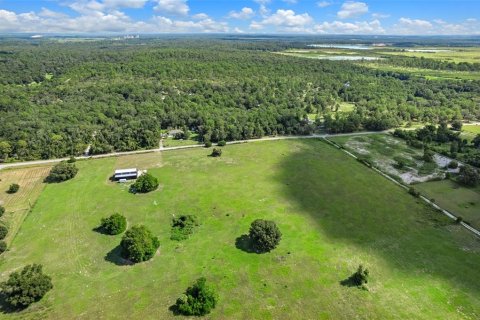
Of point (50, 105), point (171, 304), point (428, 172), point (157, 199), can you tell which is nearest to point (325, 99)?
point (428, 172)

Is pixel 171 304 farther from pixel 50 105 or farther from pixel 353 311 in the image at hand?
pixel 50 105

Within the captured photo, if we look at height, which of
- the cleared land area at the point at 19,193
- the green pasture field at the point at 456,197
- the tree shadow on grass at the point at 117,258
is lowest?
the cleared land area at the point at 19,193

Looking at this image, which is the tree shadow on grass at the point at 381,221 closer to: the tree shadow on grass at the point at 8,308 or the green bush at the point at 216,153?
the green bush at the point at 216,153

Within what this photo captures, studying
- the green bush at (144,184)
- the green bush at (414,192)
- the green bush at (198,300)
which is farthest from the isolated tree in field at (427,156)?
the green bush at (198,300)

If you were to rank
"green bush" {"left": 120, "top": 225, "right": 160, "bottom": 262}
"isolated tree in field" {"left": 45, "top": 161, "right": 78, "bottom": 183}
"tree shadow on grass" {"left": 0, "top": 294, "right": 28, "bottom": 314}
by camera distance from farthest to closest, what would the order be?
"isolated tree in field" {"left": 45, "top": 161, "right": 78, "bottom": 183} < "green bush" {"left": 120, "top": 225, "right": 160, "bottom": 262} < "tree shadow on grass" {"left": 0, "top": 294, "right": 28, "bottom": 314}

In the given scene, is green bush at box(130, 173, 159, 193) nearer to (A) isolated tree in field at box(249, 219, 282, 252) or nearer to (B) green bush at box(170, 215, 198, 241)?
(B) green bush at box(170, 215, 198, 241)

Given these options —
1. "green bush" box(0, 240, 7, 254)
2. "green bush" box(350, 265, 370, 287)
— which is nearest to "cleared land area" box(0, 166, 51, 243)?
"green bush" box(0, 240, 7, 254)
